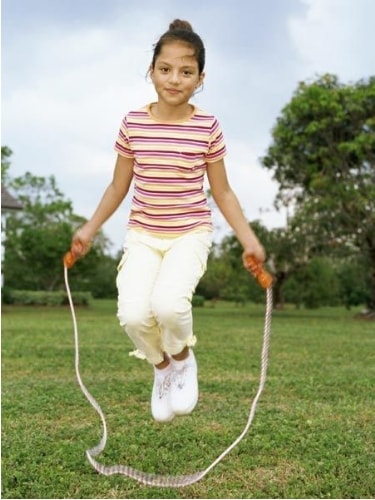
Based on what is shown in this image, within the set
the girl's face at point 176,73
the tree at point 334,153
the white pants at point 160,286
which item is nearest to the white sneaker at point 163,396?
the white pants at point 160,286

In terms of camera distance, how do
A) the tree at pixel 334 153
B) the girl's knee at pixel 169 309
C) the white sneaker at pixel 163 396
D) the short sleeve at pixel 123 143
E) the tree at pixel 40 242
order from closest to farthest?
the girl's knee at pixel 169 309
the short sleeve at pixel 123 143
the white sneaker at pixel 163 396
the tree at pixel 334 153
the tree at pixel 40 242

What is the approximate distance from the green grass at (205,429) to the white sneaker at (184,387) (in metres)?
1.10

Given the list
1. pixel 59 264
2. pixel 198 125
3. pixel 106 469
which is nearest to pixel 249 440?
pixel 106 469

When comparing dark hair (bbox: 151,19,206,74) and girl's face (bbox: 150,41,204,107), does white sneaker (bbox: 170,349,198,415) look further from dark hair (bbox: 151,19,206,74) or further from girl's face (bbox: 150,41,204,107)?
dark hair (bbox: 151,19,206,74)

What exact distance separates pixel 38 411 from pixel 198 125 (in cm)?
510

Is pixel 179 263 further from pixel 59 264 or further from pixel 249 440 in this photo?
pixel 59 264

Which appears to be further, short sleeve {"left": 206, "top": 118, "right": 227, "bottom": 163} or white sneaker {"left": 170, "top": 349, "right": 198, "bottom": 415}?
white sneaker {"left": 170, "top": 349, "right": 198, "bottom": 415}

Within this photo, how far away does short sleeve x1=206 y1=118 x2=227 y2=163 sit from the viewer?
451cm

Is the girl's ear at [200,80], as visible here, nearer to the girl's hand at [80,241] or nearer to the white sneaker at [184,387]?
the girl's hand at [80,241]

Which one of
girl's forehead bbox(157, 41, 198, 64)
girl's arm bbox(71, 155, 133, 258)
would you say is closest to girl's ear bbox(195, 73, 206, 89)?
girl's forehead bbox(157, 41, 198, 64)

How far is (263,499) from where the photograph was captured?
533 cm

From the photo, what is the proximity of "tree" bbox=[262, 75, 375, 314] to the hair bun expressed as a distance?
24964 millimetres

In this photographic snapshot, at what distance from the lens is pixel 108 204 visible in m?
4.73

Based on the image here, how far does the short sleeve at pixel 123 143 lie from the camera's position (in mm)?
4586
